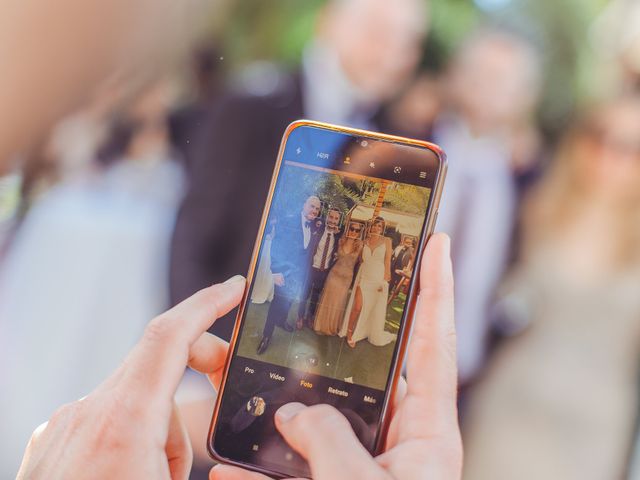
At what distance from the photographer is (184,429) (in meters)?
0.30

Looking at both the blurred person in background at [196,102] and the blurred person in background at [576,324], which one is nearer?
the blurred person in background at [196,102]

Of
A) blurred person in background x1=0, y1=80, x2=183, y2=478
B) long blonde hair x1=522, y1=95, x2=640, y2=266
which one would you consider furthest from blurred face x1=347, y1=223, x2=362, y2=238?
long blonde hair x1=522, y1=95, x2=640, y2=266

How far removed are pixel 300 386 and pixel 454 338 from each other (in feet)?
0.23

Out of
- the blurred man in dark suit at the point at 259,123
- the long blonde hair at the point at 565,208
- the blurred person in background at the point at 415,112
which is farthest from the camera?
the long blonde hair at the point at 565,208

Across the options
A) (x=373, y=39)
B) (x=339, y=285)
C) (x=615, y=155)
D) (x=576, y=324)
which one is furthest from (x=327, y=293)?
(x=615, y=155)

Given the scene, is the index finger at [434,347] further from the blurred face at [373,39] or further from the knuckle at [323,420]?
the blurred face at [373,39]

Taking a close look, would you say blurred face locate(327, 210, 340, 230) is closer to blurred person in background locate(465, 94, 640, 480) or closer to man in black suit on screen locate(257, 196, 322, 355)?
man in black suit on screen locate(257, 196, 322, 355)

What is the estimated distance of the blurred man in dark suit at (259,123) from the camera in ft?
1.27

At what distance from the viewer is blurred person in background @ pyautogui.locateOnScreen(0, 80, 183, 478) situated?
0.40 metres

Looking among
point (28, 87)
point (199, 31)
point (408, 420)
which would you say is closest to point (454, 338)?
point (408, 420)

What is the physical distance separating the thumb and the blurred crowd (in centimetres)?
4

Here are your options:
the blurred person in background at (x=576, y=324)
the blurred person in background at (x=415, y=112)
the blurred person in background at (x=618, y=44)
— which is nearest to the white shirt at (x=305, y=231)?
the blurred person in background at (x=415, y=112)

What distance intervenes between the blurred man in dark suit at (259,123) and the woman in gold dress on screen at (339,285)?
0.13ft

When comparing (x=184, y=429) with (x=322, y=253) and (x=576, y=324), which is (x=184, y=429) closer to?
(x=322, y=253)
